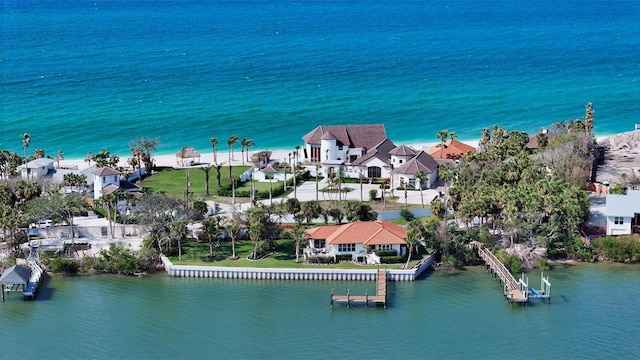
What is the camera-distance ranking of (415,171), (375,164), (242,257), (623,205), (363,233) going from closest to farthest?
(242,257) → (363,233) → (623,205) → (415,171) → (375,164)

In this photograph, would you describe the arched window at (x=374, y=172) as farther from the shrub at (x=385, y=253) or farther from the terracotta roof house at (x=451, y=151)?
the shrub at (x=385, y=253)

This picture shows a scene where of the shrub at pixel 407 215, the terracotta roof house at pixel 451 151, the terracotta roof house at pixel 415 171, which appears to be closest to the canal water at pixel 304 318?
the shrub at pixel 407 215

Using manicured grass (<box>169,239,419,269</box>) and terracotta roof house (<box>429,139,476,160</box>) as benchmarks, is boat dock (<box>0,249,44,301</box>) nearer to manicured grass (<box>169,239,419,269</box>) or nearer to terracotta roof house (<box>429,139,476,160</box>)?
manicured grass (<box>169,239,419,269</box>)

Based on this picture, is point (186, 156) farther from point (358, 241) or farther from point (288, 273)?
point (288, 273)

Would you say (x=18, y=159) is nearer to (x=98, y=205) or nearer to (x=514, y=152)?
(x=98, y=205)

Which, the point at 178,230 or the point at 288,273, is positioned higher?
the point at 178,230

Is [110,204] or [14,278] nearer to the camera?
[14,278]

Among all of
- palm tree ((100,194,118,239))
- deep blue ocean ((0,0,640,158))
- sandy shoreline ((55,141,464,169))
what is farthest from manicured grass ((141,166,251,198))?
deep blue ocean ((0,0,640,158))

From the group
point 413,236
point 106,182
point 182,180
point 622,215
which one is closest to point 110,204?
point 106,182

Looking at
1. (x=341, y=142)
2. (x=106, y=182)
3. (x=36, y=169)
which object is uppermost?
(x=341, y=142)
